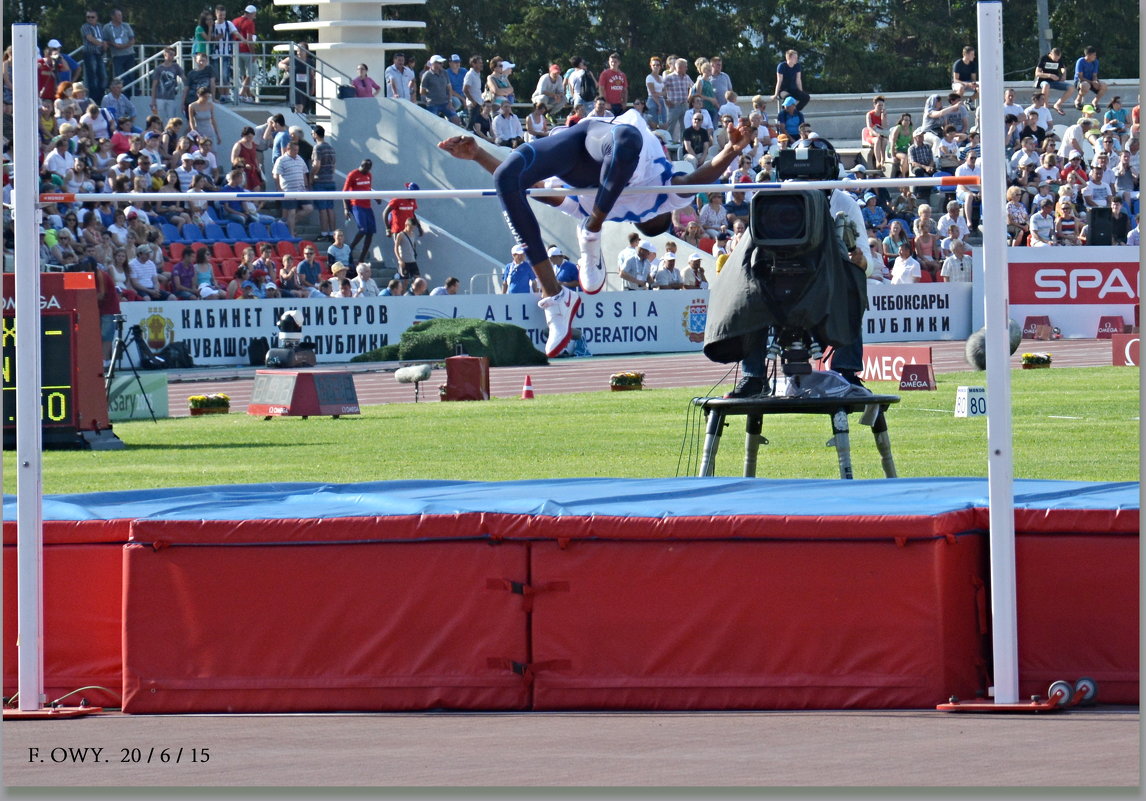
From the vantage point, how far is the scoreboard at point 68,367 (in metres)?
14.6

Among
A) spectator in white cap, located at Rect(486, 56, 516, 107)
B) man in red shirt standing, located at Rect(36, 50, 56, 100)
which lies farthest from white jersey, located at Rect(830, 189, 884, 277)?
man in red shirt standing, located at Rect(36, 50, 56, 100)

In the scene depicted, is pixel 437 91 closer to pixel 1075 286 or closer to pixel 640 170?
pixel 1075 286

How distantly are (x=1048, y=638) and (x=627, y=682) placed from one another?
137cm

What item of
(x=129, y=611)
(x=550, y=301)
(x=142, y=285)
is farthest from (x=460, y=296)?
(x=129, y=611)

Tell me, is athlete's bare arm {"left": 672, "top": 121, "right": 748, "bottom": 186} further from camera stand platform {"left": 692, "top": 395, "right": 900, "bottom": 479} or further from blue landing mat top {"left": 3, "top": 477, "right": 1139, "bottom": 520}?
blue landing mat top {"left": 3, "top": 477, "right": 1139, "bottom": 520}

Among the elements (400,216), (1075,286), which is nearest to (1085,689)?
(400,216)

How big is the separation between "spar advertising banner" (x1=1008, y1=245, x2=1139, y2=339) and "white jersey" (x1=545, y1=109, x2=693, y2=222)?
17.9 m

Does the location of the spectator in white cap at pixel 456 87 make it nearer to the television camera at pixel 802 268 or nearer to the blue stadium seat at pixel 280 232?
the blue stadium seat at pixel 280 232

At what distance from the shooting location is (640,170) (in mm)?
9164

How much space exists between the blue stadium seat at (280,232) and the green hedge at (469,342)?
3001 mm

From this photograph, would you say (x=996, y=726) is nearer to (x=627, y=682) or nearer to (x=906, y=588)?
(x=906, y=588)

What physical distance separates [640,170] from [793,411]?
1.42 m

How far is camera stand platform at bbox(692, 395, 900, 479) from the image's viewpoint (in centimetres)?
874

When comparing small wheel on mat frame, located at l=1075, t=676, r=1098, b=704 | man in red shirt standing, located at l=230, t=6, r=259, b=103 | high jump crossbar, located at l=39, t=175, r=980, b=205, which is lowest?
small wheel on mat frame, located at l=1075, t=676, r=1098, b=704
